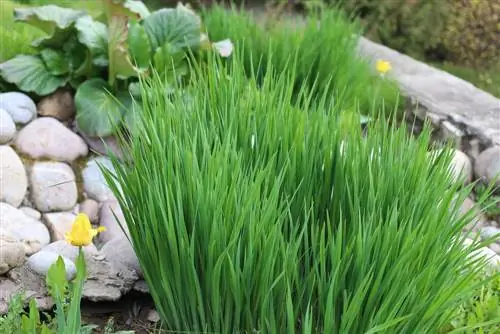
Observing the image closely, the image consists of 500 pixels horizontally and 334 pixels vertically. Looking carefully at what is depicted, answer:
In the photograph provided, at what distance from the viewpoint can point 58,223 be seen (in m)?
2.50

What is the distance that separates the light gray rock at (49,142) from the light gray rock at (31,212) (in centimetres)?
22

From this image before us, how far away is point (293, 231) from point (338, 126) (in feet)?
1.52

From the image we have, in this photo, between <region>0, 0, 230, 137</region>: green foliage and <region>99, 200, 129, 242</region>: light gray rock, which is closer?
<region>99, 200, 129, 242</region>: light gray rock

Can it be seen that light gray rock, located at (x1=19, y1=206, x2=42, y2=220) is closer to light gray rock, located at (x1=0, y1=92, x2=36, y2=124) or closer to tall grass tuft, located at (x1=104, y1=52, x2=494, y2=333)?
light gray rock, located at (x1=0, y1=92, x2=36, y2=124)

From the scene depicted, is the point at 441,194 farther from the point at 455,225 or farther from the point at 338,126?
the point at 338,126

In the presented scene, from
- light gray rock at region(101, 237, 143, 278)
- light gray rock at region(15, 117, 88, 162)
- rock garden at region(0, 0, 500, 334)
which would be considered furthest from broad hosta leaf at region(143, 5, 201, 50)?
light gray rock at region(101, 237, 143, 278)

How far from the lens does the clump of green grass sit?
323 centimetres

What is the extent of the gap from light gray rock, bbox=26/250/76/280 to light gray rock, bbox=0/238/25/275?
35 mm

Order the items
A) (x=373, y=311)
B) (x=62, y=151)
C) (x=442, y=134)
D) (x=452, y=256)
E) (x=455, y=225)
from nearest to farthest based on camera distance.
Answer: (x=373, y=311) < (x=452, y=256) < (x=455, y=225) < (x=62, y=151) < (x=442, y=134)

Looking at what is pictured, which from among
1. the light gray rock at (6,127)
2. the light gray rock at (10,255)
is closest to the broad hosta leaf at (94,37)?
the light gray rock at (6,127)

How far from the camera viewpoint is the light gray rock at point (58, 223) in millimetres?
2461

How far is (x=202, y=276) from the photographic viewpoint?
5.31ft

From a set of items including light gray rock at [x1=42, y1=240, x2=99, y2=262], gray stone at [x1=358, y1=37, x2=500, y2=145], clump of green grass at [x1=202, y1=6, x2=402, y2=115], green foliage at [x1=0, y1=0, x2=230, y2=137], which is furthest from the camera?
gray stone at [x1=358, y1=37, x2=500, y2=145]

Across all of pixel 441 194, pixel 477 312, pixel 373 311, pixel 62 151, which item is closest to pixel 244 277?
pixel 373 311
